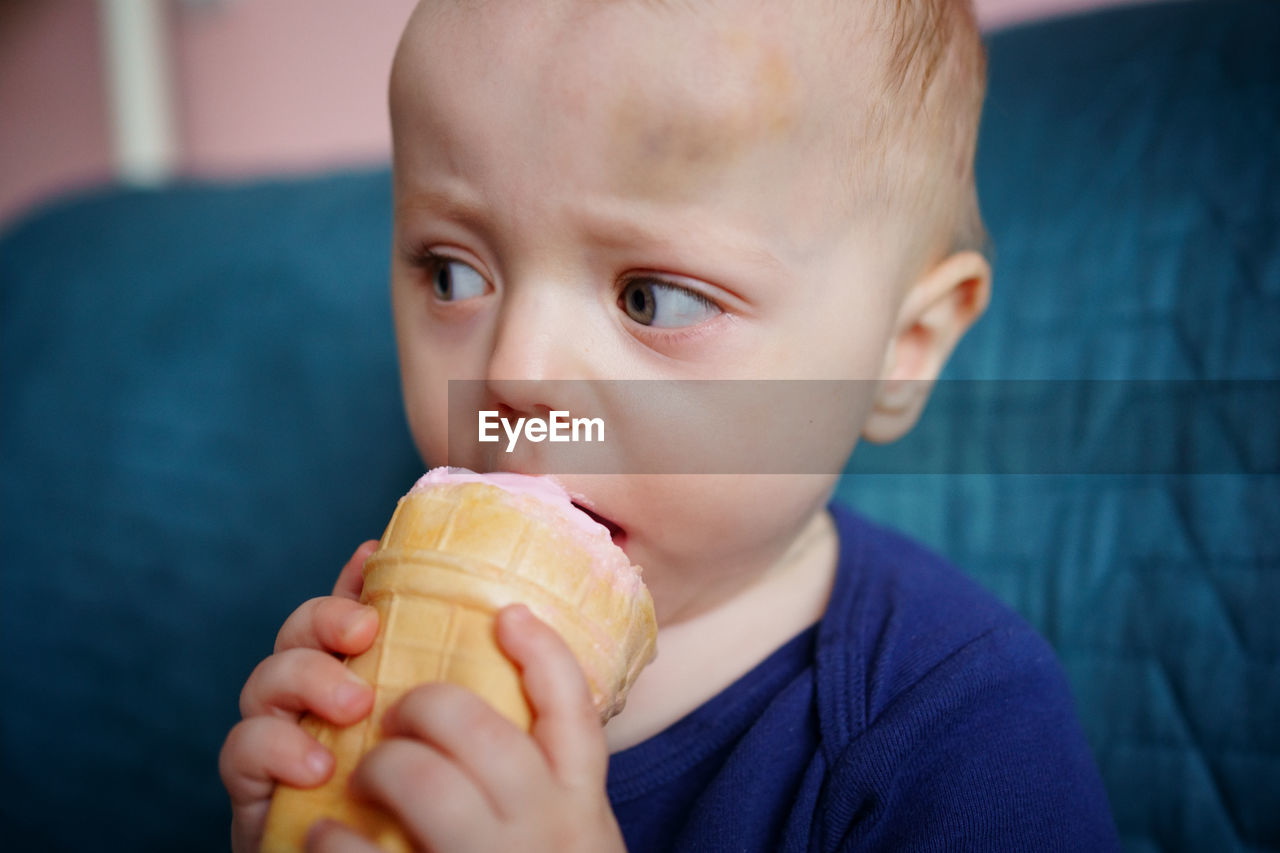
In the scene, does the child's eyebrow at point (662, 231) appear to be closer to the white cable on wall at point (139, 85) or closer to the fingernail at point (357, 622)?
the fingernail at point (357, 622)

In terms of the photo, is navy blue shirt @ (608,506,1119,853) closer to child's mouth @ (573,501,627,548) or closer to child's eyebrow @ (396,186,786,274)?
child's mouth @ (573,501,627,548)

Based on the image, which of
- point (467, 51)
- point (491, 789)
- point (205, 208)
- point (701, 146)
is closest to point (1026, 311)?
point (701, 146)

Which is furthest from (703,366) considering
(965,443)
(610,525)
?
(965,443)

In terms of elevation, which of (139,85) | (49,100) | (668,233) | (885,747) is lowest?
(885,747)

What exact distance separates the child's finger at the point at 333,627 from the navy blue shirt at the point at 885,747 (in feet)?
1.21

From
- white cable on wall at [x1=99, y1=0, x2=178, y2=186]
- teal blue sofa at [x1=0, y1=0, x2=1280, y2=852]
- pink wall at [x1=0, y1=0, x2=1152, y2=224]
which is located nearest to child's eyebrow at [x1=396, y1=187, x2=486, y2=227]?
teal blue sofa at [x1=0, y1=0, x2=1280, y2=852]

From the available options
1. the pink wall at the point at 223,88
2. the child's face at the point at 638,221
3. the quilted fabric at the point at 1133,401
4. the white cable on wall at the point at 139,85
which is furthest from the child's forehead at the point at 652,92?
the white cable on wall at the point at 139,85

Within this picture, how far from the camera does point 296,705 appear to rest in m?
0.67

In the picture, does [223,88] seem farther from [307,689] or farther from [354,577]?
[307,689]

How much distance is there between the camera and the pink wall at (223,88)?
2.49 m

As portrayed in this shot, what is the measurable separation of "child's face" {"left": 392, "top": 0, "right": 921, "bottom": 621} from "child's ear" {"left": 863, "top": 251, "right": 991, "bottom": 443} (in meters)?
0.09

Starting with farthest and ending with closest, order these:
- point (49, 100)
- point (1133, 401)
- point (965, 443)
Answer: point (49, 100) < point (965, 443) < point (1133, 401)

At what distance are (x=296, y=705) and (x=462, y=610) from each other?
15 centimetres

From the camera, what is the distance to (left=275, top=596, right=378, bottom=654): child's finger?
25.4 inches
